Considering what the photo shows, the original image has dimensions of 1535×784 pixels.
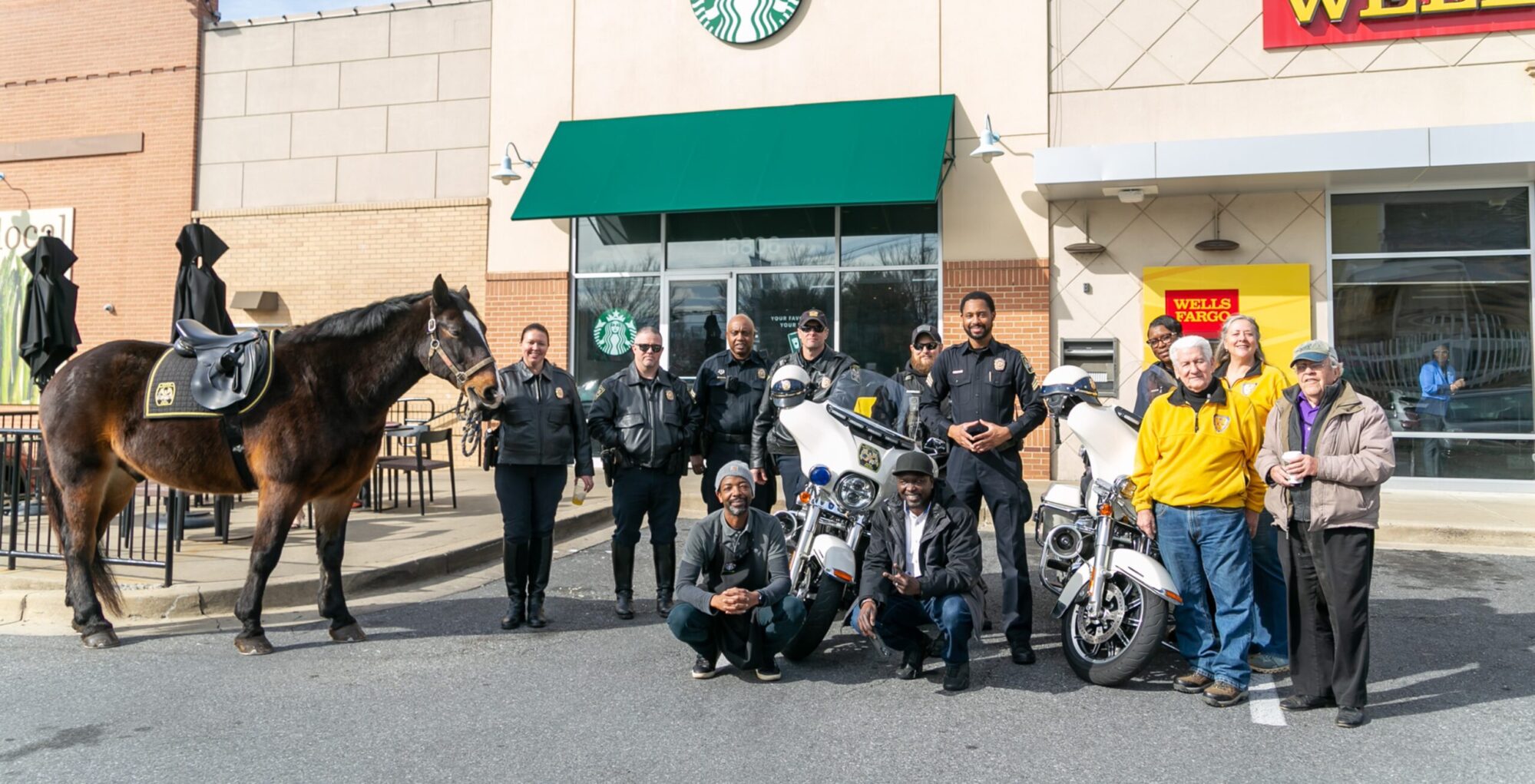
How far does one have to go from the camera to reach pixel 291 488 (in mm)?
5566

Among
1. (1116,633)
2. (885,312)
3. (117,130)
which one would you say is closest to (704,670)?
(1116,633)

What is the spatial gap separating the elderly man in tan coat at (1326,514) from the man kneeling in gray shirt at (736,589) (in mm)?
2391

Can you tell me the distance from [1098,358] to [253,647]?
33.6ft

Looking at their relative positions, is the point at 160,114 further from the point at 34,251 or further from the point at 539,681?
the point at 539,681

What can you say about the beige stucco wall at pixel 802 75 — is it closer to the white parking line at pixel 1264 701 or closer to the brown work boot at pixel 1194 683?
the white parking line at pixel 1264 701

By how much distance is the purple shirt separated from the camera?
4.55 meters

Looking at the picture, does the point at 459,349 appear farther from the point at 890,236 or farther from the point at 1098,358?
the point at 1098,358

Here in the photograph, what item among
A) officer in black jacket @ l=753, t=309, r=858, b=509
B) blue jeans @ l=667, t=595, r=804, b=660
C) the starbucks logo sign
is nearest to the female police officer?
officer in black jacket @ l=753, t=309, r=858, b=509

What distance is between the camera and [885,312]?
13211mm

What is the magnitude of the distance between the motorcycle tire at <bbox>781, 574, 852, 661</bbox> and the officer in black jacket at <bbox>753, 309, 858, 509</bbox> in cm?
99

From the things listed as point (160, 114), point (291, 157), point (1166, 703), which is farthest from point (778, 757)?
point (160, 114)

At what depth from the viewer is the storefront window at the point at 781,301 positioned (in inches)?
528

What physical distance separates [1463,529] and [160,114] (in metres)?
18.5

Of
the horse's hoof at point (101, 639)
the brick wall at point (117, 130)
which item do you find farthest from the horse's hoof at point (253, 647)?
the brick wall at point (117, 130)
